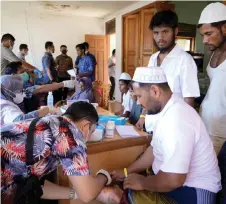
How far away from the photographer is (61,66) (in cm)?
612

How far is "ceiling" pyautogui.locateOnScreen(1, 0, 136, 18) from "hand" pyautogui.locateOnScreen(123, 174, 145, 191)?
4.44 metres

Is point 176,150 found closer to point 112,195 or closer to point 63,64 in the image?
point 112,195

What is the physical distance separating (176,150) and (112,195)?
1.56 feet

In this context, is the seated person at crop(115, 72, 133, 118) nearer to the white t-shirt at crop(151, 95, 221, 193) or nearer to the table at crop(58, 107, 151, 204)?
the table at crop(58, 107, 151, 204)

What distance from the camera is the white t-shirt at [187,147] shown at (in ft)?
2.81

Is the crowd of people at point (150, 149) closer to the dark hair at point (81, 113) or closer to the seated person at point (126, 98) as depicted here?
the dark hair at point (81, 113)

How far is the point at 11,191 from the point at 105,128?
2.38 feet

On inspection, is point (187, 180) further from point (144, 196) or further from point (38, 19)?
point (38, 19)

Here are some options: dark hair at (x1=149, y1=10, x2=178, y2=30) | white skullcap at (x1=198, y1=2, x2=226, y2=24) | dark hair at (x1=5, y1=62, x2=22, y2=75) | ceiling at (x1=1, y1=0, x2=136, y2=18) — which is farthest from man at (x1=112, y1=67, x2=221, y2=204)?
ceiling at (x1=1, y1=0, x2=136, y2=18)

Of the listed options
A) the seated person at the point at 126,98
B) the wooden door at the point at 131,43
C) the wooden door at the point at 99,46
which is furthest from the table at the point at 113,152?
the wooden door at the point at 99,46

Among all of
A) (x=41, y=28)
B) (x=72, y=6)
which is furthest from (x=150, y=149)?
(x=41, y=28)

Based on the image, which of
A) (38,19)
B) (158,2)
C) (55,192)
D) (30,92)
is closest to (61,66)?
(38,19)

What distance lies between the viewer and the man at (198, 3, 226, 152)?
1329 mm

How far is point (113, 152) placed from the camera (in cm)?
138
